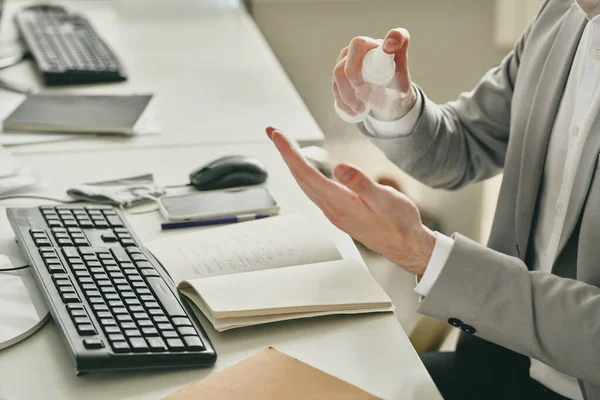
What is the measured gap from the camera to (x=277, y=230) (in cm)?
106

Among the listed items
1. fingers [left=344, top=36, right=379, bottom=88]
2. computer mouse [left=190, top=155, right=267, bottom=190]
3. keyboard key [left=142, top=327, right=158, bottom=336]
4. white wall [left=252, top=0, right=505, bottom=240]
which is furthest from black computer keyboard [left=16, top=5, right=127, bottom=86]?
keyboard key [left=142, top=327, right=158, bottom=336]

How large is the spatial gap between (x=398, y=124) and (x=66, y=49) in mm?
1033

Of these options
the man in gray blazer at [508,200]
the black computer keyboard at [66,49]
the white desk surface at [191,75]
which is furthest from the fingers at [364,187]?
the black computer keyboard at [66,49]

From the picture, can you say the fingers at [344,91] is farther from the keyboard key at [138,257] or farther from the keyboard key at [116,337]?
the keyboard key at [116,337]

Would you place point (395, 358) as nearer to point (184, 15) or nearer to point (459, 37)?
point (184, 15)

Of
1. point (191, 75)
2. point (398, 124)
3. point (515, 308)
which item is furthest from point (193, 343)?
point (191, 75)

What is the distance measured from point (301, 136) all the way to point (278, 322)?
65cm

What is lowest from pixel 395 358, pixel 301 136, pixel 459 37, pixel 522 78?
pixel 459 37

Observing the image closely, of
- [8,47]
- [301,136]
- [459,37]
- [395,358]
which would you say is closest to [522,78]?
[301,136]

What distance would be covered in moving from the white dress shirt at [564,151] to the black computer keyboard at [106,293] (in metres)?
0.46

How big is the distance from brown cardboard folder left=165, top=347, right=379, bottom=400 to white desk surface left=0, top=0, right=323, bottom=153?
74 cm

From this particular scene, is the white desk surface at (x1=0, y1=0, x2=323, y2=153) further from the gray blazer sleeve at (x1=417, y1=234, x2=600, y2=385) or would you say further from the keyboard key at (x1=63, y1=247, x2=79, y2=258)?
the gray blazer sleeve at (x1=417, y1=234, x2=600, y2=385)

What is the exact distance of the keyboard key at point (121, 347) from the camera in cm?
76

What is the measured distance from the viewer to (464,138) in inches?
52.3
